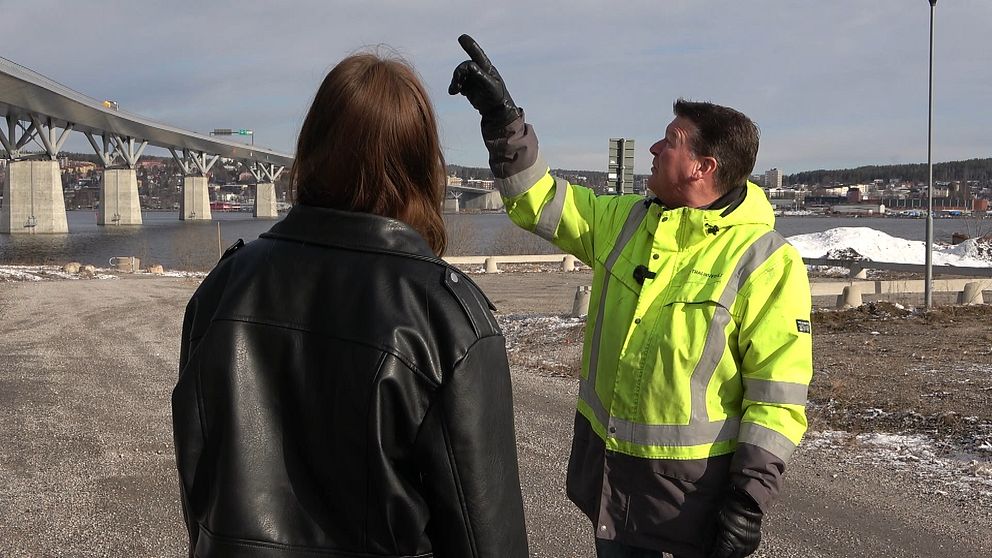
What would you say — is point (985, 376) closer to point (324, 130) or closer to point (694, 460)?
point (694, 460)

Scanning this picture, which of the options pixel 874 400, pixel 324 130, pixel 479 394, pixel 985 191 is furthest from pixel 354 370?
pixel 985 191

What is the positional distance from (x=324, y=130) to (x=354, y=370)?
0.51 meters

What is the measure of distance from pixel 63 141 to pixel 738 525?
77883 millimetres

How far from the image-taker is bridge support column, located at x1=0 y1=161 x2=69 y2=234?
64875mm

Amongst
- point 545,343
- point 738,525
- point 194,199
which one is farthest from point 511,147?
point 194,199

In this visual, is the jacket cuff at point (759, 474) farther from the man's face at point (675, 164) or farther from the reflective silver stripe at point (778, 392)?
the man's face at point (675, 164)

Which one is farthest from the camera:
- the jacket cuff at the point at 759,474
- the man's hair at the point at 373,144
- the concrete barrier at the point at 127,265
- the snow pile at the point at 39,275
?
the concrete barrier at the point at 127,265

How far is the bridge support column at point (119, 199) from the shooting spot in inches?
3546

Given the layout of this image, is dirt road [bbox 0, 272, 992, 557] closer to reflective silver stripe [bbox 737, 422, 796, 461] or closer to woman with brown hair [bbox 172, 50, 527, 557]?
reflective silver stripe [bbox 737, 422, 796, 461]

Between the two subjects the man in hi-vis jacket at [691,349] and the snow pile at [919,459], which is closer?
the man in hi-vis jacket at [691,349]

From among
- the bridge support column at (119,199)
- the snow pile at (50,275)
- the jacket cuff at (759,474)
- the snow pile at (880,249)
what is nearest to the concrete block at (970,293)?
the jacket cuff at (759,474)

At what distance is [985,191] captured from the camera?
14450 centimetres

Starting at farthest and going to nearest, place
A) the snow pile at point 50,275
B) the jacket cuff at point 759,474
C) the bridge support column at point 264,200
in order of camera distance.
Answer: the bridge support column at point 264,200 < the snow pile at point 50,275 < the jacket cuff at point 759,474

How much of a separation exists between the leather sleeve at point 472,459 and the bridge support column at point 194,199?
4447 inches
